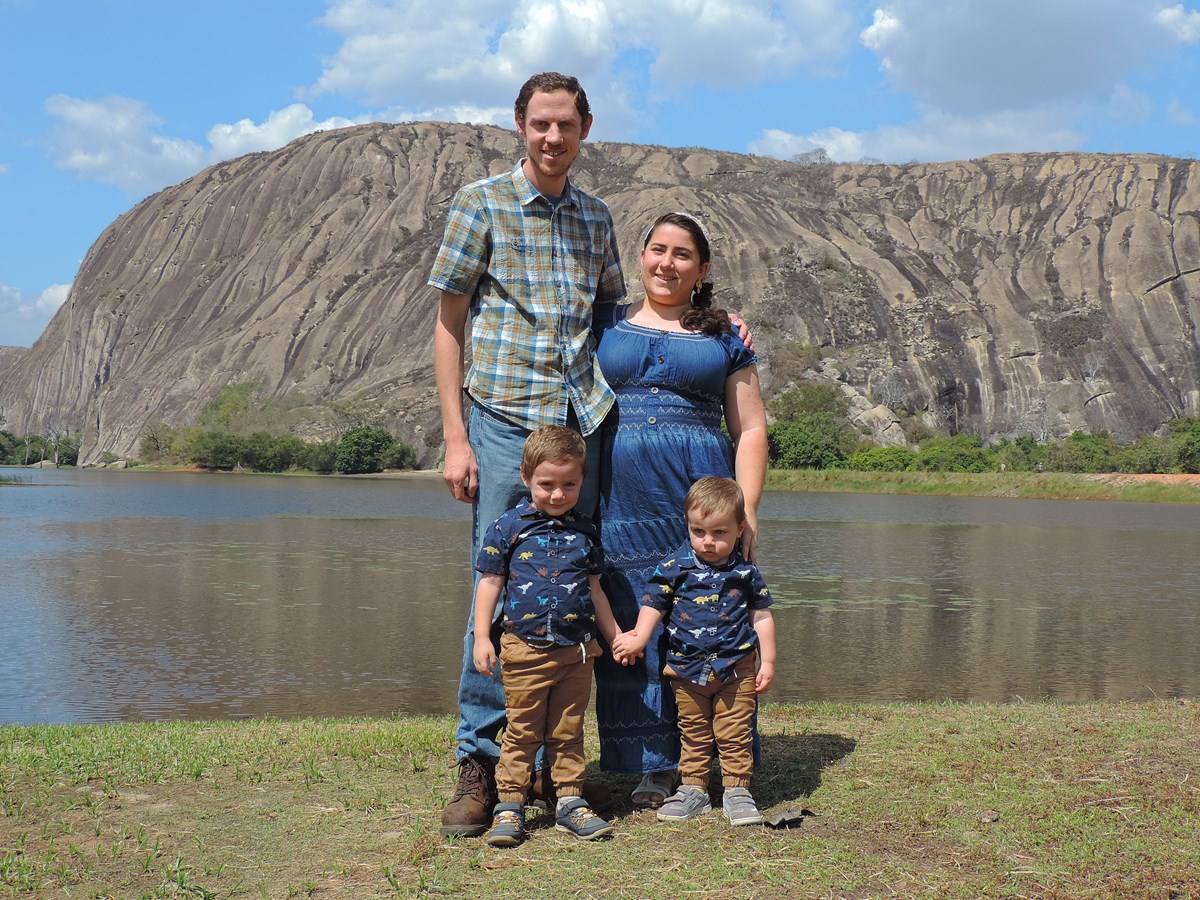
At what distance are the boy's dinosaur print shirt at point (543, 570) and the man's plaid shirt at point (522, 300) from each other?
432 millimetres

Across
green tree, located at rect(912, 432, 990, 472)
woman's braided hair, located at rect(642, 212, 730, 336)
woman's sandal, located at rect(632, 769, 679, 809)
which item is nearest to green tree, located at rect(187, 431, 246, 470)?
green tree, located at rect(912, 432, 990, 472)

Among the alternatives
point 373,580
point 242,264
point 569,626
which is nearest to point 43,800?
point 569,626

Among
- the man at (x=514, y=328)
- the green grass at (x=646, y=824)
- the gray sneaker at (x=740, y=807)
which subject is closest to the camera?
the green grass at (x=646, y=824)

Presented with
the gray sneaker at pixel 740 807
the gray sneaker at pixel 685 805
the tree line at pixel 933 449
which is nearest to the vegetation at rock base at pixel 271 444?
the tree line at pixel 933 449

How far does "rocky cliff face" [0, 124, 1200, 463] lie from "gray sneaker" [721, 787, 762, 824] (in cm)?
7635

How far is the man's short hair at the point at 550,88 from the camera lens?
4746 millimetres

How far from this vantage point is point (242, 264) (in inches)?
4889

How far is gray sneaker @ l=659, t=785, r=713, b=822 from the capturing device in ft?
15.2

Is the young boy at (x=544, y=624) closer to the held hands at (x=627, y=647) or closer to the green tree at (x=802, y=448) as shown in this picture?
the held hands at (x=627, y=647)

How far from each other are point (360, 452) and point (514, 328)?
73.2m

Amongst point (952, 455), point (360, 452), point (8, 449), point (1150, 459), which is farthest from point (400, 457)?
point (8, 449)

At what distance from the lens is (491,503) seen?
4.86 meters

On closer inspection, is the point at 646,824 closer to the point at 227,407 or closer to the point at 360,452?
the point at 360,452

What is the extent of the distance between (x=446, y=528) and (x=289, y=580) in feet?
37.2
